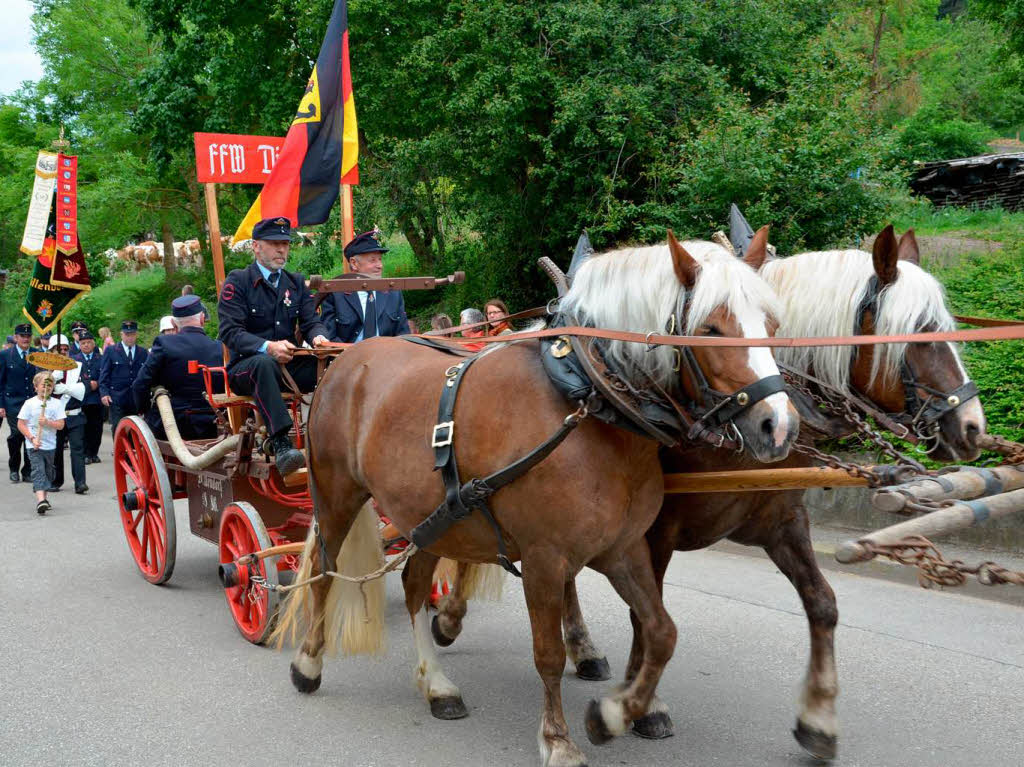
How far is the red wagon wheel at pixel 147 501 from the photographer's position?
6539mm

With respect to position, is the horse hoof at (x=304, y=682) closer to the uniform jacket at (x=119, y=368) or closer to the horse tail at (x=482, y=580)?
the horse tail at (x=482, y=580)

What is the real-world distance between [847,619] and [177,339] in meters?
4.99

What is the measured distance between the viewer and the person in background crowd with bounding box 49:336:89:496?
36.7ft

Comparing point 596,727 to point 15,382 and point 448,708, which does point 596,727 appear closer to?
point 448,708


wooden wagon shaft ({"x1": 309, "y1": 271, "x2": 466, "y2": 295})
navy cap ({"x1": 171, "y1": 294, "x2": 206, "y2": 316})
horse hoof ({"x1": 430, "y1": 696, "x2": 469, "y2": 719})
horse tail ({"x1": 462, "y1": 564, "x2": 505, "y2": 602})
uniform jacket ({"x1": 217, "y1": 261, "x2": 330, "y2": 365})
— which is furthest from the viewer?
navy cap ({"x1": 171, "y1": 294, "x2": 206, "y2": 316})

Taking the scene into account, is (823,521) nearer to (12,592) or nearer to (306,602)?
(306,602)

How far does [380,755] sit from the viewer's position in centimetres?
409

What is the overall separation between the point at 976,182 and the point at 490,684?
47.8 feet

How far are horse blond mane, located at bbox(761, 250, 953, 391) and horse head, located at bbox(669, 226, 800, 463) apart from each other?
0.36m

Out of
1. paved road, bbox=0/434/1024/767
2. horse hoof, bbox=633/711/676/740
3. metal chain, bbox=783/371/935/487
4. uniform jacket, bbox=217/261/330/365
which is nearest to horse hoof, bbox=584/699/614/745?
paved road, bbox=0/434/1024/767

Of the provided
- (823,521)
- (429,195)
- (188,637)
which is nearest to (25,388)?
(429,195)

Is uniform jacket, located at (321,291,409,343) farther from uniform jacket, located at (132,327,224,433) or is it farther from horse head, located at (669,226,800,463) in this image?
horse head, located at (669,226,800,463)

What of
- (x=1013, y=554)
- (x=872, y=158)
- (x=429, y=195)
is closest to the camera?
(x=1013, y=554)

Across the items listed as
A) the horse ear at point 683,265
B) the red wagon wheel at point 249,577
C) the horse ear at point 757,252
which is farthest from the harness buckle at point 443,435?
the red wagon wheel at point 249,577
